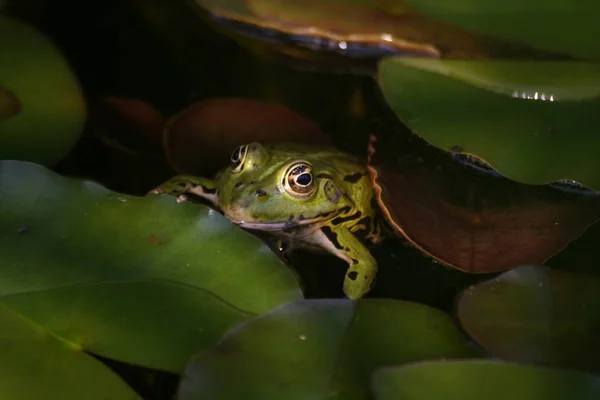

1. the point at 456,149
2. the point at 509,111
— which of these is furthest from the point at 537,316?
the point at 509,111

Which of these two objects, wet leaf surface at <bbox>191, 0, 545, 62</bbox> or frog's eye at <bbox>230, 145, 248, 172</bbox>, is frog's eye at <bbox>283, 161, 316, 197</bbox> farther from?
wet leaf surface at <bbox>191, 0, 545, 62</bbox>

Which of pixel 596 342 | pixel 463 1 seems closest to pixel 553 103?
pixel 463 1

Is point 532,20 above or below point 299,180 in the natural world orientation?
above

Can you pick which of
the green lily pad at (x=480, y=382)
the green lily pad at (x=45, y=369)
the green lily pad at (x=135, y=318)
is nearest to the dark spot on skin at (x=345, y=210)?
the green lily pad at (x=135, y=318)

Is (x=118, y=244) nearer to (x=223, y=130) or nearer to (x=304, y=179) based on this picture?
(x=304, y=179)

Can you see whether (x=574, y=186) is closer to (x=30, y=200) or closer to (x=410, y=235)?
(x=410, y=235)

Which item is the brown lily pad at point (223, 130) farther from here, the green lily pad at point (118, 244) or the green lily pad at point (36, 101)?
the green lily pad at point (118, 244)

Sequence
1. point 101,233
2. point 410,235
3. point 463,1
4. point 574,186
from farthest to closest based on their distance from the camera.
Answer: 1. point 463,1
2. point 574,186
3. point 410,235
4. point 101,233
